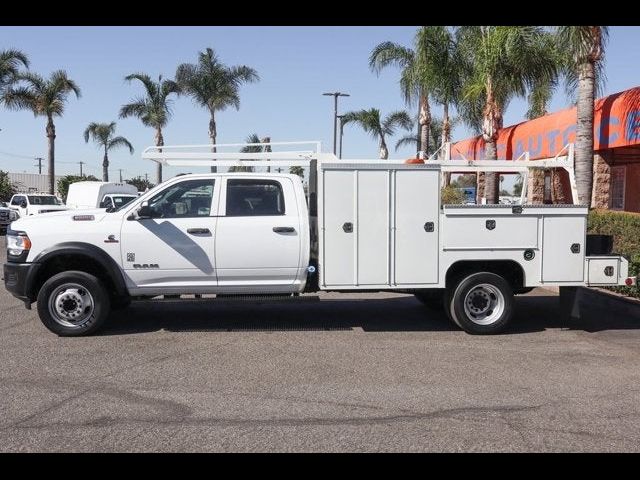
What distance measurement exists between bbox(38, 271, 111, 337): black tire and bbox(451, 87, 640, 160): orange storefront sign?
362 inches

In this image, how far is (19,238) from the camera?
775 centimetres

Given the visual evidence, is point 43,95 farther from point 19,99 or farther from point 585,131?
point 585,131

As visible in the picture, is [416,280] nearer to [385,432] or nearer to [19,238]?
[385,432]

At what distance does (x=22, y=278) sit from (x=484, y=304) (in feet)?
18.2

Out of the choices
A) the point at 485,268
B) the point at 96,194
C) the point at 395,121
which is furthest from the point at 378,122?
the point at 485,268

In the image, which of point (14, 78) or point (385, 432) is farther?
point (14, 78)

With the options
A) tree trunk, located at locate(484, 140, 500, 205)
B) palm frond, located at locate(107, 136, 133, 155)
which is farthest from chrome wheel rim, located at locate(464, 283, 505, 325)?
palm frond, located at locate(107, 136, 133, 155)

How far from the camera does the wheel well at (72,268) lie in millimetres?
7754

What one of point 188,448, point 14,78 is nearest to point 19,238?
point 188,448

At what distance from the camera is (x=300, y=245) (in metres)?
7.93

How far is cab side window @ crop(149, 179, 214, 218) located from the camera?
7926 millimetres

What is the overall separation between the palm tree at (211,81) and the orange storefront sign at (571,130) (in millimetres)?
16949

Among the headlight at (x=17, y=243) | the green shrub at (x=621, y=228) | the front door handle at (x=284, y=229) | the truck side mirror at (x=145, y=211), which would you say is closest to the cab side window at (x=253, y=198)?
the front door handle at (x=284, y=229)
